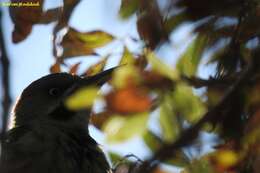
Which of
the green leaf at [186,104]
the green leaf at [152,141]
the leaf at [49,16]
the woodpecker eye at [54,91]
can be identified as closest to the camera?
the green leaf at [186,104]

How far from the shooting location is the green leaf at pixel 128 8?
9.66 feet

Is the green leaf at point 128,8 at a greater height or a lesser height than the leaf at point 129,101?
greater

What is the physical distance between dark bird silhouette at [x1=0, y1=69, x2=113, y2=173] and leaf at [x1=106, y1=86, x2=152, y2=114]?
2294 millimetres

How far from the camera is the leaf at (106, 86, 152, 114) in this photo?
2256 millimetres

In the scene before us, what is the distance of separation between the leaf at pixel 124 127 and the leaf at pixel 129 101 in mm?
37

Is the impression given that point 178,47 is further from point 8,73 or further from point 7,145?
point 7,145

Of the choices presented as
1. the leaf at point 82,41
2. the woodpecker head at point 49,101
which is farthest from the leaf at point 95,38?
the woodpecker head at point 49,101

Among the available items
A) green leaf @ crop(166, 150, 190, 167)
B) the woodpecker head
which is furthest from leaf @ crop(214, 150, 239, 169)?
the woodpecker head

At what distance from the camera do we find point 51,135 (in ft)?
18.8

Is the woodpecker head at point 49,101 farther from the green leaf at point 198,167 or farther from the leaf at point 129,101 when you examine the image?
the leaf at point 129,101

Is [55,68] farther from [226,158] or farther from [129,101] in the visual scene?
[129,101]

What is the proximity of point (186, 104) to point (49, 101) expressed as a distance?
447 cm

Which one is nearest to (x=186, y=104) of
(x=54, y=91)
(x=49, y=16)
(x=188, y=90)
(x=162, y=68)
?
(x=188, y=90)

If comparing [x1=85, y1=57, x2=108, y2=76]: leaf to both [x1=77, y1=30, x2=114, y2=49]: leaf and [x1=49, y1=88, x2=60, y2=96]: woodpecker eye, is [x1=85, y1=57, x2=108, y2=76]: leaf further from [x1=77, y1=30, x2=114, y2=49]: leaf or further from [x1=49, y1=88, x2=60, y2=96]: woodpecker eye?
[x1=49, y1=88, x2=60, y2=96]: woodpecker eye
